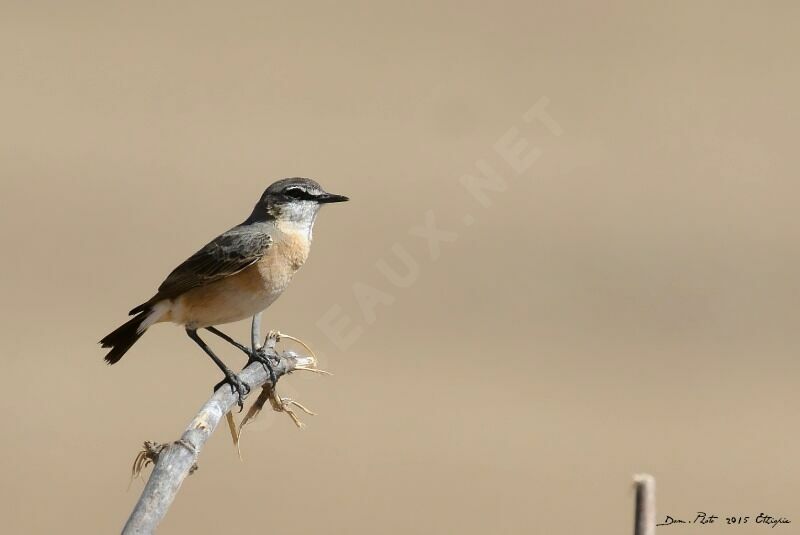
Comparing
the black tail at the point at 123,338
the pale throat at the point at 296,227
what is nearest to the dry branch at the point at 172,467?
the black tail at the point at 123,338

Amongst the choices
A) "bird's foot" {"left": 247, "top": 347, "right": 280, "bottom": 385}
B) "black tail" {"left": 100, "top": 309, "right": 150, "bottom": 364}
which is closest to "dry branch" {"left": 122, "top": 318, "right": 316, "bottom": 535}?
"bird's foot" {"left": 247, "top": 347, "right": 280, "bottom": 385}

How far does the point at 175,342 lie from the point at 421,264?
4352mm

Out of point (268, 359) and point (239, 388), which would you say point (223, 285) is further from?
point (239, 388)

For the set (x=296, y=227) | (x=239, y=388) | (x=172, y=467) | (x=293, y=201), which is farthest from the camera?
(x=293, y=201)

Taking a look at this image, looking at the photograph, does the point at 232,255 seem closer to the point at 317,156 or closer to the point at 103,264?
the point at 103,264

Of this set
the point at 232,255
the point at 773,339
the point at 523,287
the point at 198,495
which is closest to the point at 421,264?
the point at 523,287

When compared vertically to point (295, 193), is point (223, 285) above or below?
below

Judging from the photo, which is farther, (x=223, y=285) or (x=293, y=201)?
(x=293, y=201)

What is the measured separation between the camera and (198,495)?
43.7ft

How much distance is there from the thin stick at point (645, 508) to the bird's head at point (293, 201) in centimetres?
509

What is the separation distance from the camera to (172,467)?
3.88 meters

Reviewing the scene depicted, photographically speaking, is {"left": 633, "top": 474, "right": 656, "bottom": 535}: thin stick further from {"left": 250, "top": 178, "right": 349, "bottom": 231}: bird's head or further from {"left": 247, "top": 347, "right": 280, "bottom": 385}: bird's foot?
{"left": 250, "top": 178, "right": 349, "bottom": 231}: bird's head

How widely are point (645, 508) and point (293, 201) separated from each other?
5.30 meters

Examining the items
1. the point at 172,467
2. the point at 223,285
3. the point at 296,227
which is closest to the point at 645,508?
the point at 172,467
